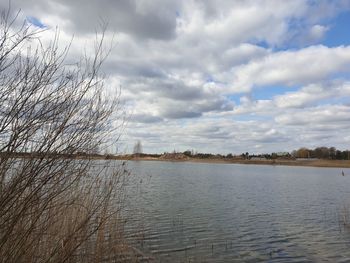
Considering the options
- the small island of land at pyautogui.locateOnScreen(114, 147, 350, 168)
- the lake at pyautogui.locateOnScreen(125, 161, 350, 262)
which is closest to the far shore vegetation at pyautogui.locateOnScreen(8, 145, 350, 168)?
the small island of land at pyautogui.locateOnScreen(114, 147, 350, 168)

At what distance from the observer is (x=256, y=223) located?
57.5 feet

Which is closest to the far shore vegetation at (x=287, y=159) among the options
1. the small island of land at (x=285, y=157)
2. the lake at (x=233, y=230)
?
the small island of land at (x=285, y=157)

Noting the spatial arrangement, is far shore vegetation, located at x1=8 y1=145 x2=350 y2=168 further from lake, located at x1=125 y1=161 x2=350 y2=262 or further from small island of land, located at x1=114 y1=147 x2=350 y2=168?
lake, located at x1=125 y1=161 x2=350 y2=262

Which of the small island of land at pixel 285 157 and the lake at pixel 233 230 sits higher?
the small island of land at pixel 285 157

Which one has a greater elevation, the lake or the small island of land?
the small island of land

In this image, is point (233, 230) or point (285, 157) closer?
point (233, 230)

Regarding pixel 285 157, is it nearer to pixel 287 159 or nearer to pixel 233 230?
pixel 287 159

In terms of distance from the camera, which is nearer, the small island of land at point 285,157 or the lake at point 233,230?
the lake at point 233,230

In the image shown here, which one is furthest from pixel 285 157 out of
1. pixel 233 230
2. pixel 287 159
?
pixel 233 230

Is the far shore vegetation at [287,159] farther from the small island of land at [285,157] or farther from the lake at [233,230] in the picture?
the lake at [233,230]

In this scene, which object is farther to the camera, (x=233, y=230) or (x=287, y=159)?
(x=287, y=159)

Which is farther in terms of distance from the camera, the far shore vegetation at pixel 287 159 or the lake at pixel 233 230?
the far shore vegetation at pixel 287 159

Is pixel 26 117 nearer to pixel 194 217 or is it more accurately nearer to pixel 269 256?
pixel 269 256

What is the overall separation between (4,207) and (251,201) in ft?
74.0
